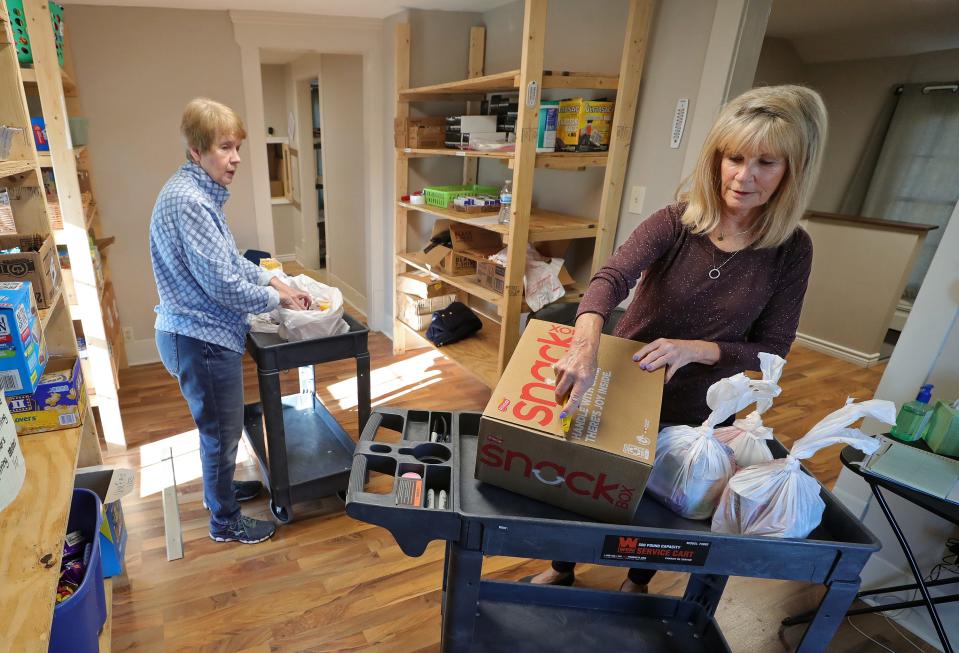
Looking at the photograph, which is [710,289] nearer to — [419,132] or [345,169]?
[419,132]

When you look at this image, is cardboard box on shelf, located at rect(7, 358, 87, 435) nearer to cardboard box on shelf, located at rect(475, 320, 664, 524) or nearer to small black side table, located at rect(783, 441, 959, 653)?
cardboard box on shelf, located at rect(475, 320, 664, 524)

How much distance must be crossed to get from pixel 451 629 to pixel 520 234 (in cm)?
186

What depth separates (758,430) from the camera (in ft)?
3.01

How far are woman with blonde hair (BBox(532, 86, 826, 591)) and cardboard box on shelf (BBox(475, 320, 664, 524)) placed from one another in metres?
0.11

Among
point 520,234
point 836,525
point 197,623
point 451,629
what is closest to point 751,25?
point 520,234

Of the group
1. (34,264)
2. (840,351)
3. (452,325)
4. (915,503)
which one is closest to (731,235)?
(915,503)

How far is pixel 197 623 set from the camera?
167 cm

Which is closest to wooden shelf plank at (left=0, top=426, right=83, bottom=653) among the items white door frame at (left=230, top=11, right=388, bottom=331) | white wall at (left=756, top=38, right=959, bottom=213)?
white door frame at (left=230, top=11, right=388, bottom=331)

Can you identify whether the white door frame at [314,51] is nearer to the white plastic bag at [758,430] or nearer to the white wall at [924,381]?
the white wall at [924,381]

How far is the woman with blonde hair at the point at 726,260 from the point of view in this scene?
101 centimetres

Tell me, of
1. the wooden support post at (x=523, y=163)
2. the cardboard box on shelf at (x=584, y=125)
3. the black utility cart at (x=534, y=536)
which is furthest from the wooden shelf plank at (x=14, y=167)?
the cardboard box on shelf at (x=584, y=125)

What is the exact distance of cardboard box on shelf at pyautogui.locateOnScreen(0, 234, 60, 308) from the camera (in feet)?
4.06

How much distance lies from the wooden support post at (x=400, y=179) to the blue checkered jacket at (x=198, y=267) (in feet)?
6.34

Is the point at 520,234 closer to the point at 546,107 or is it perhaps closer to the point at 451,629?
the point at 546,107
